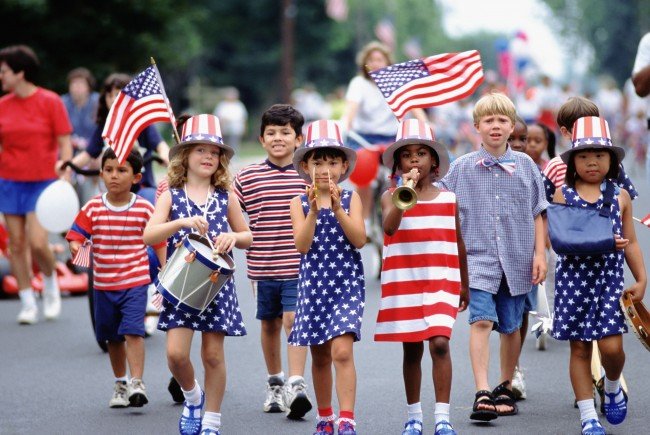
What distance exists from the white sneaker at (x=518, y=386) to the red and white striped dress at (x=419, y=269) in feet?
4.91

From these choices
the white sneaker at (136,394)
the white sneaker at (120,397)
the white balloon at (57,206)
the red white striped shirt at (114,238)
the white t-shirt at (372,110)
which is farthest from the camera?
the white t-shirt at (372,110)

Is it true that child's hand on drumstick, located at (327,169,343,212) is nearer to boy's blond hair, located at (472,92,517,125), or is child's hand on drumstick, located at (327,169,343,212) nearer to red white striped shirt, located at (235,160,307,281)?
red white striped shirt, located at (235,160,307,281)

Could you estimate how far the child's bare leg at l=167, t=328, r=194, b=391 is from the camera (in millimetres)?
6988

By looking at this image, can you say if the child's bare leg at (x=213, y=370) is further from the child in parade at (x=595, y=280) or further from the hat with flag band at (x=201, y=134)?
the child in parade at (x=595, y=280)

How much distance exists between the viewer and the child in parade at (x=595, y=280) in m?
7.12

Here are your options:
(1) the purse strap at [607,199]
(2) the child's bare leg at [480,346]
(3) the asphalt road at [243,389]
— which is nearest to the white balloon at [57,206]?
(3) the asphalt road at [243,389]

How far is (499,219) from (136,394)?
7.87ft

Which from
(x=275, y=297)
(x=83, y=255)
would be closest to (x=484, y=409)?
(x=275, y=297)

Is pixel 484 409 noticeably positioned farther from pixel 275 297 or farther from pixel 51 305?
pixel 51 305

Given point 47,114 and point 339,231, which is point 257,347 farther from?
point 339,231

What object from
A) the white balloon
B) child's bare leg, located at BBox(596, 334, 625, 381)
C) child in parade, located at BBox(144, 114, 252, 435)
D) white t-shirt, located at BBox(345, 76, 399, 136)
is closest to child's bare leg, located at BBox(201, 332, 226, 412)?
child in parade, located at BBox(144, 114, 252, 435)

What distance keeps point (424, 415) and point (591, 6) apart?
78654 millimetres

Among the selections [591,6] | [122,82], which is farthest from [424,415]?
[591,6]

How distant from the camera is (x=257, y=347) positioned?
1066 centimetres
